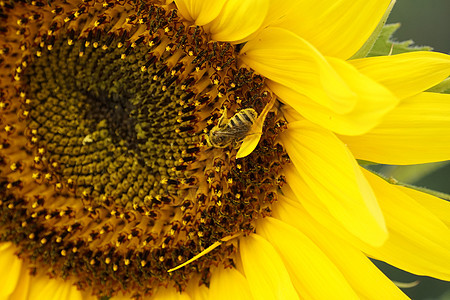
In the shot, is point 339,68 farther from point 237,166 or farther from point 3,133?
point 3,133

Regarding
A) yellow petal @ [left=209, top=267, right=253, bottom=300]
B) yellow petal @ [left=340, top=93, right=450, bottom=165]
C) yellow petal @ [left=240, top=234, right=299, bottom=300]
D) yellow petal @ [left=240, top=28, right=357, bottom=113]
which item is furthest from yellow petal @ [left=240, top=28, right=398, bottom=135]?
yellow petal @ [left=209, top=267, right=253, bottom=300]

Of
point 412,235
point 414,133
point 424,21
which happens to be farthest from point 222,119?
point 424,21

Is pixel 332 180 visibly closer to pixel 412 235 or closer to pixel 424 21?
pixel 412 235

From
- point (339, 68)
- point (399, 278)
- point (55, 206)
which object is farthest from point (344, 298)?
point (399, 278)

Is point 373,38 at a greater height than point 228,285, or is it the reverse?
point 373,38

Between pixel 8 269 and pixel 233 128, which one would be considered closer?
pixel 233 128

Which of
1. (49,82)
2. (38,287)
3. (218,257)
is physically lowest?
Answer: (38,287)

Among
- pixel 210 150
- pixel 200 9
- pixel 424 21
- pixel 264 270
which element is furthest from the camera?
pixel 424 21
